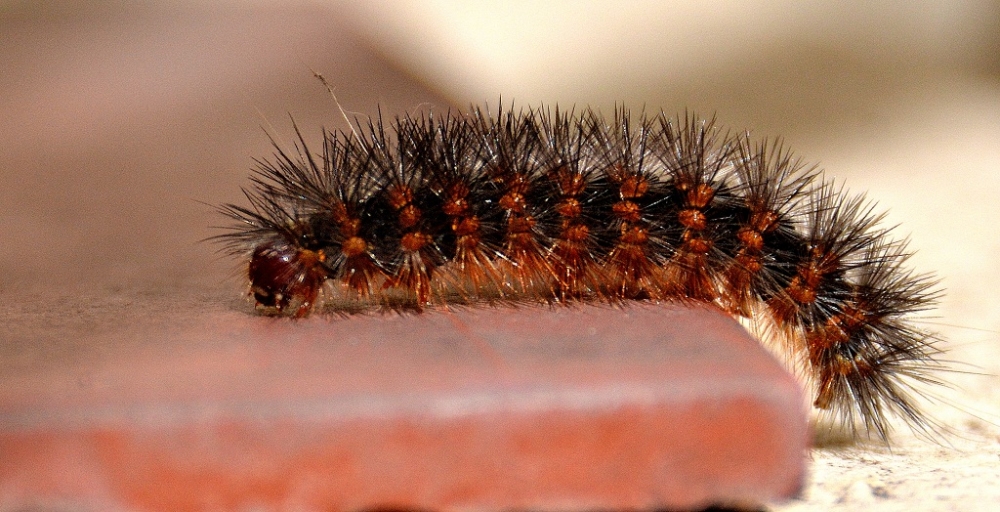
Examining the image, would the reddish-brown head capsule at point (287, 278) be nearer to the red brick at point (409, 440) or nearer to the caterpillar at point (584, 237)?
the caterpillar at point (584, 237)

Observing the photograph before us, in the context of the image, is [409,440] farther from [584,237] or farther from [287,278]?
[584,237]

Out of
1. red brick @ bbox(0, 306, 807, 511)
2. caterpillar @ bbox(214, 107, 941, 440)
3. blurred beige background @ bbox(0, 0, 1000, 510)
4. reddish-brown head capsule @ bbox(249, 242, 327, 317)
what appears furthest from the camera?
blurred beige background @ bbox(0, 0, 1000, 510)

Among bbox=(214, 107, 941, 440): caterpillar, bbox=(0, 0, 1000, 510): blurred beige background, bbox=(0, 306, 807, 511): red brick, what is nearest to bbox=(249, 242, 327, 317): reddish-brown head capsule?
bbox=(214, 107, 941, 440): caterpillar

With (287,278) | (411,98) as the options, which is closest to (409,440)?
(287,278)

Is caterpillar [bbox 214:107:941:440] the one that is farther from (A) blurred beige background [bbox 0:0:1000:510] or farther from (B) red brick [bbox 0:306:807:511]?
(B) red brick [bbox 0:306:807:511]

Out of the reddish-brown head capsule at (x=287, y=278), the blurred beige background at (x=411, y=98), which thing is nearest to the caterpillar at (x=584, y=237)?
the reddish-brown head capsule at (x=287, y=278)

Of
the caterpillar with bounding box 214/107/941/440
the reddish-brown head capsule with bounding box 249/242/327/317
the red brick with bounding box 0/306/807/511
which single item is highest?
the caterpillar with bounding box 214/107/941/440
